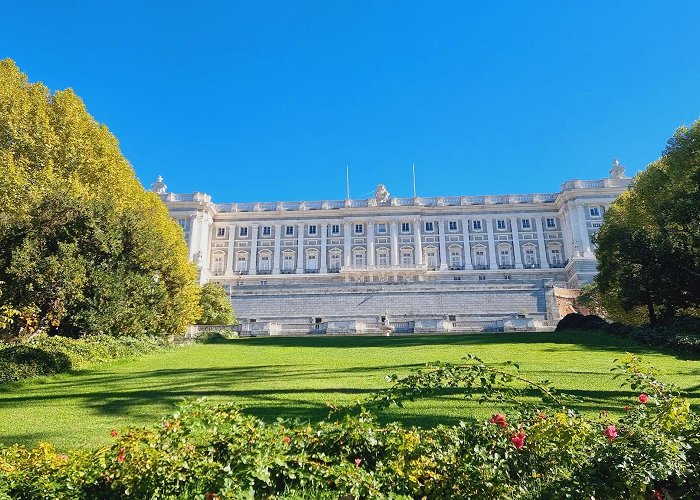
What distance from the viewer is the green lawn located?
294 inches

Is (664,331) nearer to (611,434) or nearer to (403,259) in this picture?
(611,434)

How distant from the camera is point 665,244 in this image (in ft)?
68.8

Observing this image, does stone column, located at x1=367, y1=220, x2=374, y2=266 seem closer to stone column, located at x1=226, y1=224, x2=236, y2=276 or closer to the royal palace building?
the royal palace building

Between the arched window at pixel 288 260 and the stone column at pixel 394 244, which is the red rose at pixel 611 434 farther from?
the arched window at pixel 288 260

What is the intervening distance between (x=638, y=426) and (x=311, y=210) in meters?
67.9

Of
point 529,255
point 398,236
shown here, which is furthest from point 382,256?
point 529,255

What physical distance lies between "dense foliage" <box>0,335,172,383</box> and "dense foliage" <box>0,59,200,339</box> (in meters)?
0.89

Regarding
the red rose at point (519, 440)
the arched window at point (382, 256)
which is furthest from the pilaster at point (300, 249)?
the red rose at point (519, 440)

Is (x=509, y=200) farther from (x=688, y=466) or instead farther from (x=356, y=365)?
(x=688, y=466)

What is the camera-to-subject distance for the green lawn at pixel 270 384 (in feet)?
24.5

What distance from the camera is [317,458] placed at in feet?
14.2

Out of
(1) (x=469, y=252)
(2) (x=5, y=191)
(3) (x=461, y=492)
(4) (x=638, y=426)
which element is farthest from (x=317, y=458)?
(1) (x=469, y=252)

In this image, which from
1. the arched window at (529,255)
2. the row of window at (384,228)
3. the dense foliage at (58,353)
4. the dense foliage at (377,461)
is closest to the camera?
the dense foliage at (377,461)

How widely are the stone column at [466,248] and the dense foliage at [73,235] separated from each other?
49763 millimetres
